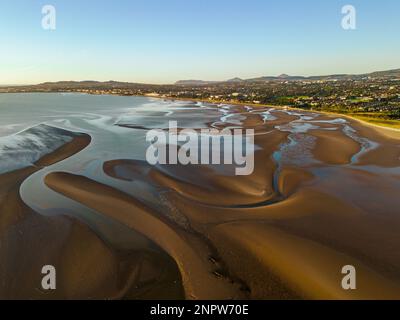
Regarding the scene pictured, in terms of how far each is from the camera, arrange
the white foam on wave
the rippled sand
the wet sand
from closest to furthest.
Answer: the wet sand < the rippled sand < the white foam on wave

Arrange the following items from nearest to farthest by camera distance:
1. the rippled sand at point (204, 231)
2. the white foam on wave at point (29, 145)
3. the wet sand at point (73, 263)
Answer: the wet sand at point (73, 263), the rippled sand at point (204, 231), the white foam on wave at point (29, 145)

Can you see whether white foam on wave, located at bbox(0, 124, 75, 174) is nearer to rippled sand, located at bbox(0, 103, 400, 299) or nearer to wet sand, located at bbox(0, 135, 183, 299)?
rippled sand, located at bbox(0, 103, 400, 299)

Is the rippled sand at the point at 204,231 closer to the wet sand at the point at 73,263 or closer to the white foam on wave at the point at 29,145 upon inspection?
the wet sand at the point at 73,263

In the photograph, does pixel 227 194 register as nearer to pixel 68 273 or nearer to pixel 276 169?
pixel 276 169

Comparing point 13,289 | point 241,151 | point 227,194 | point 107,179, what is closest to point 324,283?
point 227,194

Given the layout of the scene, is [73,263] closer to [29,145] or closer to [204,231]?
[204,231]

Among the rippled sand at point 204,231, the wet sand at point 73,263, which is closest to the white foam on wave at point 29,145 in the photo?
the rippled sand at point 204,231

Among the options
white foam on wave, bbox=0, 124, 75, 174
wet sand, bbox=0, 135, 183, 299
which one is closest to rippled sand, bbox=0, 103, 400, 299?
wet sand, bbox=0, 135, 183, 299

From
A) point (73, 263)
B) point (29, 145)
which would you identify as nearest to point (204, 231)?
point (73, 263)

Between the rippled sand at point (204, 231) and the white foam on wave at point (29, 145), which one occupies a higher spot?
the white foam on wave at point (29, 145)
